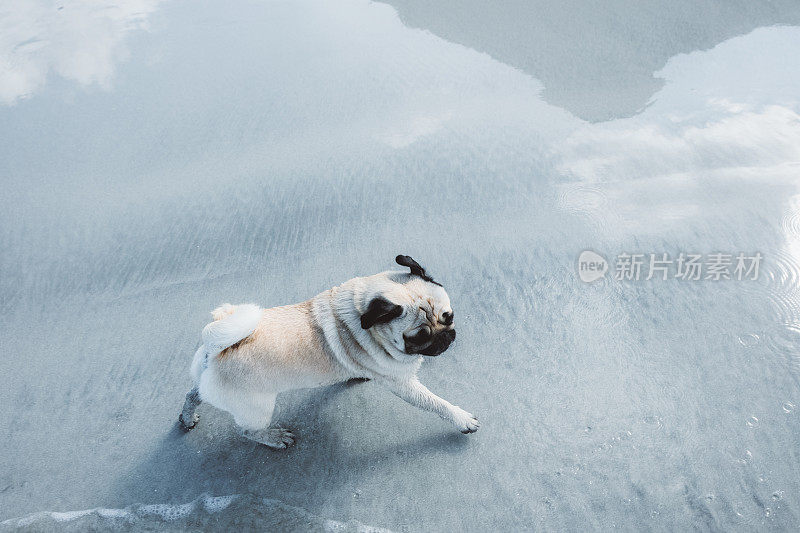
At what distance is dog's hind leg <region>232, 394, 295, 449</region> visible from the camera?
2.09 metres

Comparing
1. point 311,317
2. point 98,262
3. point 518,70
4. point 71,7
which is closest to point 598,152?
point 518,70

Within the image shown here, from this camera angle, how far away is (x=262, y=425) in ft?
7.16

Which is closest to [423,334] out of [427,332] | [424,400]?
[427,332]

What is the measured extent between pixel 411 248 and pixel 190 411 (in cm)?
159

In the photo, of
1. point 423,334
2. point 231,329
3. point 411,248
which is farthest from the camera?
point 411,248

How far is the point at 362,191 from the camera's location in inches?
135

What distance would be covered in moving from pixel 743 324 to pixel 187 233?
11.4 ft

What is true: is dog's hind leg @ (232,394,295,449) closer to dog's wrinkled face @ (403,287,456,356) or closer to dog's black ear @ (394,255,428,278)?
dog's wrinkled face @ (403,287,456,356)

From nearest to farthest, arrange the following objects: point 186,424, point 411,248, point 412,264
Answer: point 412,264 → point 186,424 → point 411,248

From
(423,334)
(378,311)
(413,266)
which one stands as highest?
(413,266)

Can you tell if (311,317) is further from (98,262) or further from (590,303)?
(98,262)
